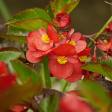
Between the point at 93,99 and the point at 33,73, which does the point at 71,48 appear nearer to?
the point at 33,73

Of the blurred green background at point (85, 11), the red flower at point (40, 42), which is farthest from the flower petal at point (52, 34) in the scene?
the blurred green background at point (85, 11)

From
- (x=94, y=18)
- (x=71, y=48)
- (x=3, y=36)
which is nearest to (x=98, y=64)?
(x=71, y=48)

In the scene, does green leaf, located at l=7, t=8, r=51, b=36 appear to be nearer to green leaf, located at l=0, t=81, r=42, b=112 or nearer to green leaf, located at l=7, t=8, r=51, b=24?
green leaf, located at l=7, t=8, r=51, b=24

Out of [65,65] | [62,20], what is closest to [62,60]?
[65,65]

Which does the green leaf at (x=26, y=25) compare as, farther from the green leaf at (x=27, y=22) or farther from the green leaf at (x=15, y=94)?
the green leaf at (x=15, y=94)

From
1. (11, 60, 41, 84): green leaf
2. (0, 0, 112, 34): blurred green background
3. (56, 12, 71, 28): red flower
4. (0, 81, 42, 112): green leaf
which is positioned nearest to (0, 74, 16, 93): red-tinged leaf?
(0, 81, 42, 112): green leaf

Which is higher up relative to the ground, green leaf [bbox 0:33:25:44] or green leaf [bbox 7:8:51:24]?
green leaf [bbox 7:8:51:24]
